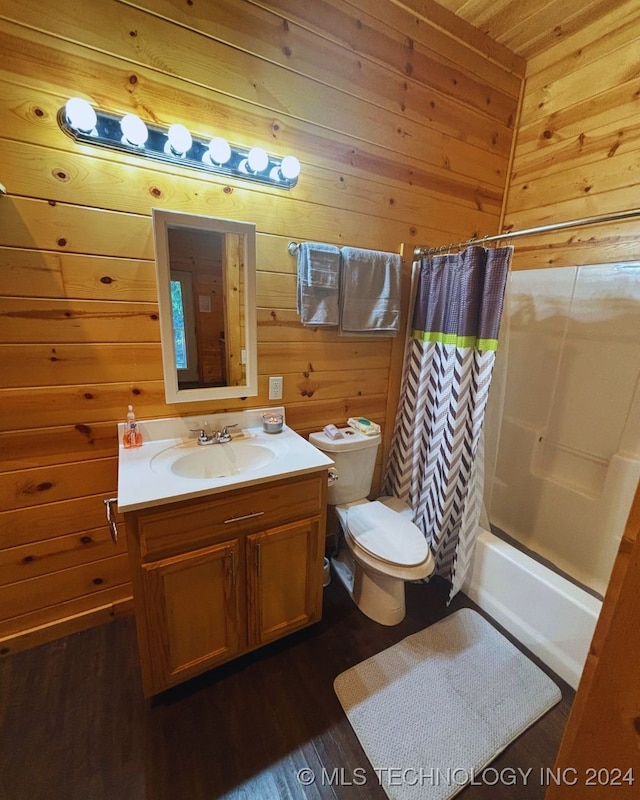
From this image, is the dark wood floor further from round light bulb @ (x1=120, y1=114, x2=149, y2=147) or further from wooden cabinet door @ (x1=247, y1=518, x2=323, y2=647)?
round light bulb @ (x1=120, y1=114, x2=149, y2=147)

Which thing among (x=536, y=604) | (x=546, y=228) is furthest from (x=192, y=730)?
(x=546, y=228)

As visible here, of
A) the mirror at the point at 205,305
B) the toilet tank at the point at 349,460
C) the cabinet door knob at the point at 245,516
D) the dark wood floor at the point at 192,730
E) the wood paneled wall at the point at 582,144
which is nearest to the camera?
the dark wood floor at the point at 192,730

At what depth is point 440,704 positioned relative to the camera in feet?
4.20

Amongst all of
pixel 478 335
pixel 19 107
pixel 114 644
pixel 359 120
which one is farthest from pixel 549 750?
pixel 19 107

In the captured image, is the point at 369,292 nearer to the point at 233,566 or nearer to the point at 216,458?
the point at 216,458

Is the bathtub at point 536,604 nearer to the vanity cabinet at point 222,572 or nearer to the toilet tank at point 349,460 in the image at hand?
the toilet tank at point 349,460

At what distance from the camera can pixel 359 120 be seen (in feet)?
5.14

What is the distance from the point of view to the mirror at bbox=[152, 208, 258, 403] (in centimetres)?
134

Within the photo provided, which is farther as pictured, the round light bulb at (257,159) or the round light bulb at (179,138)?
the round light bulb at (257,159)

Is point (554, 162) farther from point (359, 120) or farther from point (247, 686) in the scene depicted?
point (247, 686)

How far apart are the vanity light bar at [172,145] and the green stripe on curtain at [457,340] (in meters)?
0.97

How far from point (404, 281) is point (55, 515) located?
1.95m

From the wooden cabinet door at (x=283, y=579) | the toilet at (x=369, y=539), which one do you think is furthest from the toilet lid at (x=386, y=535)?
the wooden cabinet door at (x=283, y=579)

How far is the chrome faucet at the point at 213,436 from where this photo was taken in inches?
57.1
